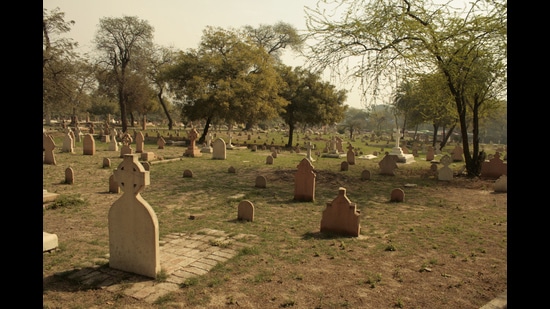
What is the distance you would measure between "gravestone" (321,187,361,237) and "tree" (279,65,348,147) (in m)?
24.4

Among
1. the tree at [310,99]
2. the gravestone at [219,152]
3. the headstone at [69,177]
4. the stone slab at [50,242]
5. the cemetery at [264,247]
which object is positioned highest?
the tree at [310,99]

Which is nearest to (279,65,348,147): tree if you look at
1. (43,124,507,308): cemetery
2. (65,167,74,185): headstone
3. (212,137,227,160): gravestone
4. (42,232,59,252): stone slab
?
(212,137,227,160): gravestone

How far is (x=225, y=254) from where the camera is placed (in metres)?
6.06

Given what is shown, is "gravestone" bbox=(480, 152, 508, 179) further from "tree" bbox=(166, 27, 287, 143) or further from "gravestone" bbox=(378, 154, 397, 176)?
"tree" bbox=(166, 27, 287, 143)

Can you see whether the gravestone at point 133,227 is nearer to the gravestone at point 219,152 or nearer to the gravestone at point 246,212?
the gravestone at point 246,212

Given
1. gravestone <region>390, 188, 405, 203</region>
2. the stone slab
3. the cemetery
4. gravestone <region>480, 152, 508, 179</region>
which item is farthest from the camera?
gravestone <region>480, 152, 508, 179</region>

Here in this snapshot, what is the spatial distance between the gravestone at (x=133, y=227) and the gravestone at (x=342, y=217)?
12.5 feet

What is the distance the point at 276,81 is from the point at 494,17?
66.0ft

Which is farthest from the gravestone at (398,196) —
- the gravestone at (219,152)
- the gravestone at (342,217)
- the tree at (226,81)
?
the tree at (226,81)

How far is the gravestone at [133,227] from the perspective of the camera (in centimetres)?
496

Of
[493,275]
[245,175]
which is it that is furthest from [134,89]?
[493,275]

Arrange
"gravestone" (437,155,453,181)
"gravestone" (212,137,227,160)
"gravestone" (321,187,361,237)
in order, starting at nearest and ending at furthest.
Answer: "gravestone" (321,187,361,237), "gravestone" (437,155,453,181), "gravestone" (212,137,227,160)

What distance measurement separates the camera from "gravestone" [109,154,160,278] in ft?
16.3
